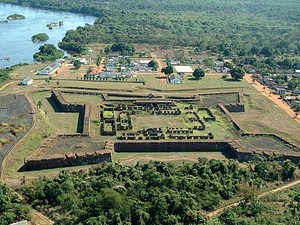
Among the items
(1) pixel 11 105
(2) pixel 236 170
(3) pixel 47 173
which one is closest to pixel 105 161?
(3) pixel 47 173

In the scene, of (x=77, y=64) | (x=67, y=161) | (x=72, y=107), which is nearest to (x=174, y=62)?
(x=77, y=64)

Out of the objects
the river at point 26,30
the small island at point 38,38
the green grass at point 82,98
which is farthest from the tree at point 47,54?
the green grass at point 82,98

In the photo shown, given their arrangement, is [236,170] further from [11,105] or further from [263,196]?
[11,105]

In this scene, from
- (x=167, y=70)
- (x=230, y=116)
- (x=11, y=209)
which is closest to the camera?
(x=11, y=209)

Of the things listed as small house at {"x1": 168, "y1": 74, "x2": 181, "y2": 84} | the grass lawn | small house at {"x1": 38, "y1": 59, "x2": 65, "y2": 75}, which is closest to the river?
small house at {"x1": 38, "y1": 59, "x2": 65, "y2": 75}

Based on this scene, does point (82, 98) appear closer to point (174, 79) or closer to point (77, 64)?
point (174, 79)

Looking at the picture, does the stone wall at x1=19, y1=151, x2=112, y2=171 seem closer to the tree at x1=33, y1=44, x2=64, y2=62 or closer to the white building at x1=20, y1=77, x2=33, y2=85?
the white building at x1=20, y1=77, x2=33, y2=85
